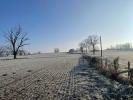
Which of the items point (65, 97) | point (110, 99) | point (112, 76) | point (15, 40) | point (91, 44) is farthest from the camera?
point (91, 44)

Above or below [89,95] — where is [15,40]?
above

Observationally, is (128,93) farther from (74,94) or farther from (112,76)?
(112,76)

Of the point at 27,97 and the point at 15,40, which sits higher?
the point at 15,40

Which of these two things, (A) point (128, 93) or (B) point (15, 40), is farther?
(B) point (15, 40)

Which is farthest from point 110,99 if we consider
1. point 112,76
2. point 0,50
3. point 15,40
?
point 0,50

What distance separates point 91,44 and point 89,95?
120 m

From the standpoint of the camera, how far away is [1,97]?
9031 millimetres

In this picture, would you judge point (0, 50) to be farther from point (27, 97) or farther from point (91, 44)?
point (27, 97)

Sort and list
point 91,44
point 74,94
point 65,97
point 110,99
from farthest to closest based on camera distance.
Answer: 1. point 91,44
2. point 74,94
3. point 65,97
4. point 110,99

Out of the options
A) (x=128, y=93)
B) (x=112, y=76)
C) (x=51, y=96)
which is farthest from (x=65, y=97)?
(x=112, y=76)

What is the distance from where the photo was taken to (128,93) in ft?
29.2

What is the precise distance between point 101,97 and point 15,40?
7466 centimetres

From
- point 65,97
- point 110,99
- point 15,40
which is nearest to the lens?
point 110,99

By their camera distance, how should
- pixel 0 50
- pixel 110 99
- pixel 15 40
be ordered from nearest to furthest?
1. pixel 110 99
2. pixel 15 40
3. pixel 0 50
